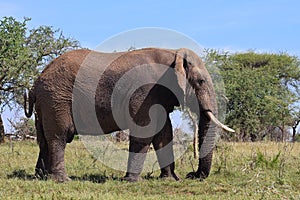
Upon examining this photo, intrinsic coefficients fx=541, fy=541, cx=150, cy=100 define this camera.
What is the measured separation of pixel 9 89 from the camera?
22156 millimetres

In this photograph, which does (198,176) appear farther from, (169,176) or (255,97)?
(255,97)

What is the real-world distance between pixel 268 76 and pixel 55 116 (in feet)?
95.2

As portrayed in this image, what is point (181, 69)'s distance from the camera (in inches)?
388

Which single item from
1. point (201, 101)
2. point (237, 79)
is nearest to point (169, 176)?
point (201, 101)

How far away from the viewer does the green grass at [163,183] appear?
7715mm

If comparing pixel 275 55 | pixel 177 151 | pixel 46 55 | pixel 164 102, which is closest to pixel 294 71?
pixel 275 55

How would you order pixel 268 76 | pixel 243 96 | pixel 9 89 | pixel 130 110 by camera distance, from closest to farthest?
pixel 130 110
pixel 9 89
pixel 243 96
pixel 268 76

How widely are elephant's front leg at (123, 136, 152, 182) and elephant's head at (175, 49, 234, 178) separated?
0.94 m

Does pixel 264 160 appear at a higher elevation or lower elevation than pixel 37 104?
lower

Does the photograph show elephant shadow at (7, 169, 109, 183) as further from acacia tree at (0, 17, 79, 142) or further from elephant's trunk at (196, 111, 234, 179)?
acacia tree at (0, 17, 79, 142)

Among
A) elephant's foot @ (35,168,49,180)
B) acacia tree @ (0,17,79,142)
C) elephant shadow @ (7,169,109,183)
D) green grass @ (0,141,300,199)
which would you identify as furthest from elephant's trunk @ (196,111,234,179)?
acacia tree @ (0,17,79,142)

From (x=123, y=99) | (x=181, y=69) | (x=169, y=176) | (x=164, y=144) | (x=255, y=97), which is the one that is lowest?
(x=169, y=176)

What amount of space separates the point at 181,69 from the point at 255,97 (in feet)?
82.0

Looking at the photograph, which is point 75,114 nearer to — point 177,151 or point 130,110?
point 130,110
